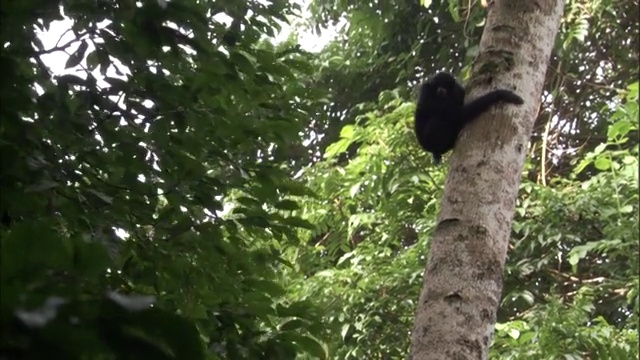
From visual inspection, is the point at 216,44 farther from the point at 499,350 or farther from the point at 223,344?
the point at 499,350

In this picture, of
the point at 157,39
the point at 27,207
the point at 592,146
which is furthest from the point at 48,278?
the point at 592,146

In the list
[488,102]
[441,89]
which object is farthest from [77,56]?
[441,89]

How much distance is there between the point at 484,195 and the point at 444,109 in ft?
5.73

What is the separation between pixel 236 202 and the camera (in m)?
3.01

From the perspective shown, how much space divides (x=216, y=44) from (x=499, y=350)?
3161 millimetres

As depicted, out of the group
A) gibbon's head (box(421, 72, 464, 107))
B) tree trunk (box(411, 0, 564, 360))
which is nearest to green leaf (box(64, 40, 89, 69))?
tree trunk (box(411, 0, 564, 360))

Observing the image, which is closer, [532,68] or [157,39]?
[157,39]

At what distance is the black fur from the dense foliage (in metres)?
0.38

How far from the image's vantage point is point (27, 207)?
179 centimetres

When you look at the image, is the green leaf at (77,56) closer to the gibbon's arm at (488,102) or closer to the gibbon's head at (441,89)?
the gibbon's arm at (488,102)

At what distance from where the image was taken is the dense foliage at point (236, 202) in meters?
1.13

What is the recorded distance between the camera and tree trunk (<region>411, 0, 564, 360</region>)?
2.08 meters

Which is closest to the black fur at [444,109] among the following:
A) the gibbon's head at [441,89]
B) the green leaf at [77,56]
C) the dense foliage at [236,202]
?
the gibbon's head at [441,89]

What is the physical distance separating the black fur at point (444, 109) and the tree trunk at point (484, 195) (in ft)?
0.12
